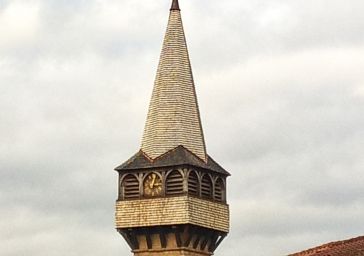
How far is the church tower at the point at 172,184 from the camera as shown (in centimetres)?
6338

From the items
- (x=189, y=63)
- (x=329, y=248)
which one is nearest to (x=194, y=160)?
(x=189, y=63)

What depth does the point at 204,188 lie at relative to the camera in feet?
213

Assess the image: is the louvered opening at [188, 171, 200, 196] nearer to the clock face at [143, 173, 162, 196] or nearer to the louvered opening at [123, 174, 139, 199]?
the clock face at [143, 173, 162, 196]

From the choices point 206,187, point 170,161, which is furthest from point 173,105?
point 206,187

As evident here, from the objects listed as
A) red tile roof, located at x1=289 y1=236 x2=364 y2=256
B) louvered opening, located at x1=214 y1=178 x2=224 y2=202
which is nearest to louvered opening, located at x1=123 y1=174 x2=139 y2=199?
louvered opening, located at x1=214 y1=178 x2=224 y2=202

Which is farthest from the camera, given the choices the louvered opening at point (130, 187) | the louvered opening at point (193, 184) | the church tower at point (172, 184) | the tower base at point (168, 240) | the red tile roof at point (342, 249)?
the louvered opening at point (130, 187)

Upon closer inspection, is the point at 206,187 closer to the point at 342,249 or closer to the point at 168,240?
the point at 168,240

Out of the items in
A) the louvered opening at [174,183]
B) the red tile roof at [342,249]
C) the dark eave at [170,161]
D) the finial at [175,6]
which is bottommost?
the red tile roof at [342,249]

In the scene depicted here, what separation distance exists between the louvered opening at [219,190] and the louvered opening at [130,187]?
4.03m

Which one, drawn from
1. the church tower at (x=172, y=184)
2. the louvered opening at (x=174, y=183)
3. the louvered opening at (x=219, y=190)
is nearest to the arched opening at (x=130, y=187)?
the church tower at (x=172, y=184)

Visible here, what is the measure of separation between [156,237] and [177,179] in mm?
2943

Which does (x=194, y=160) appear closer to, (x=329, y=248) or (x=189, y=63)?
(x=189, y=63)

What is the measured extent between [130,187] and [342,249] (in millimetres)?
37328

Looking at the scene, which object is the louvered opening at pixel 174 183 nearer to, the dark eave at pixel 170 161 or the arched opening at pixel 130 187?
the dark eave at pixel 170 161
